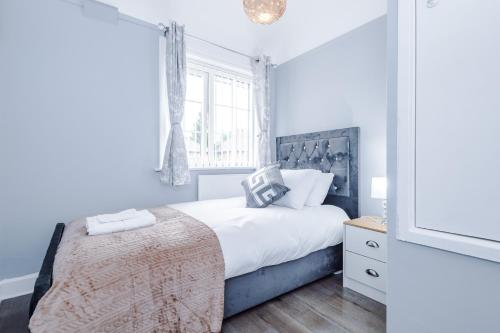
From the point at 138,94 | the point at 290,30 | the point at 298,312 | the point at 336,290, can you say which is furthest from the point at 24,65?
the point at 336,290

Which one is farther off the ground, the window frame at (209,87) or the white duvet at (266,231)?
the window frame at (209,87)

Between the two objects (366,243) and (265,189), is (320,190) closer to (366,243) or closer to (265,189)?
(265,189)

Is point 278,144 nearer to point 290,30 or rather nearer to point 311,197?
point 311,197

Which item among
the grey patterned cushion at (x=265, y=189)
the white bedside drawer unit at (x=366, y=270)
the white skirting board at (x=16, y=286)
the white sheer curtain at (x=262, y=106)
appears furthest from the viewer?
the white sheer curtain at (x=262, y=106)

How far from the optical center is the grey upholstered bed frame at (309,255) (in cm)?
155

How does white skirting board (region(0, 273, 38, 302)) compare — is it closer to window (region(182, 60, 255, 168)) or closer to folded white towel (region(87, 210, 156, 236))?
folded white towel (region(87, 210, 156, 236))

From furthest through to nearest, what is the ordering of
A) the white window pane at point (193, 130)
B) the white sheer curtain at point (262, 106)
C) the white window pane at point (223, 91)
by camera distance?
the white sheer curtain at point (262, 106)
the white window pane at point (223, 91)
the white window pane at point (193, 130)

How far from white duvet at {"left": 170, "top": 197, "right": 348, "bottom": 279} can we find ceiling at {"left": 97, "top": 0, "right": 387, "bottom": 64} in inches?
80.2

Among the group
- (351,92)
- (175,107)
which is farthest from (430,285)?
(175,107)

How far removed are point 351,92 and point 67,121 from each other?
2899 millimetres

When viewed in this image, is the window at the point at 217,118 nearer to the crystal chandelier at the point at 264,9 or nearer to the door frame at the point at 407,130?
the crystal chandelier at the point at 264,9

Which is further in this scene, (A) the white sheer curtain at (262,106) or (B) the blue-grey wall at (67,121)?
(A) the white sheer curtain at (262,106)

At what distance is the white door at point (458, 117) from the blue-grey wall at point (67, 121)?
8.28 feet

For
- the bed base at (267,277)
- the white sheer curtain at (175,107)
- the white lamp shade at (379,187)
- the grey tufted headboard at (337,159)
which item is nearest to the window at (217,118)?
the white sheer curtain at (175,107)
